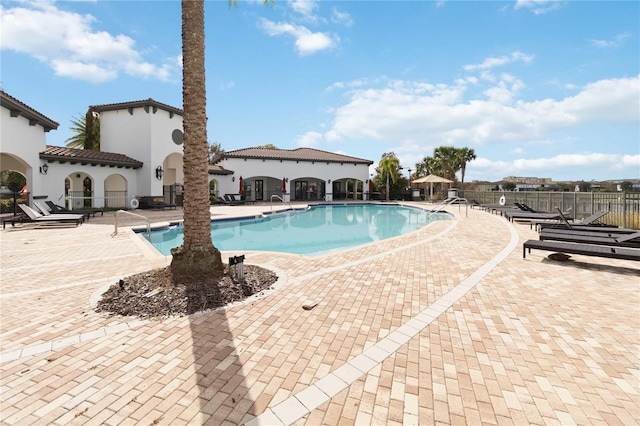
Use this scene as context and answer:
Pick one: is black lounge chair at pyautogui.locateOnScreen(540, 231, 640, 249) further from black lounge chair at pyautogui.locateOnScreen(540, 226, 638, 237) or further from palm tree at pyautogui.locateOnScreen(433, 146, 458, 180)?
palm tree at pyautogui.locateOnScreen(433, 146, 458, 180)

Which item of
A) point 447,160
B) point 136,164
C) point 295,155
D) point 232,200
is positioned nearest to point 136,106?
point 136,164

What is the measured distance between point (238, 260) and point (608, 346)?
533 centimetres

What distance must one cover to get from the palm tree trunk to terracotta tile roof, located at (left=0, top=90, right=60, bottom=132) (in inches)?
577

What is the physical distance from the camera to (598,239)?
7.14 meters

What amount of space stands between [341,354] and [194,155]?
4.27 meters

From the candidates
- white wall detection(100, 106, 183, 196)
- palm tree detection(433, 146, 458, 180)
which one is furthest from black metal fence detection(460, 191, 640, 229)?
white wall detection(100, 106, 183, 196)

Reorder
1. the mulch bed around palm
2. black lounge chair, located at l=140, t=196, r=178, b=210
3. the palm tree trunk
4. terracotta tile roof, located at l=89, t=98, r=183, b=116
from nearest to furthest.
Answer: the mulch bed around palm → the palm tree trunk → terracotta tile roof, located at l=89, t=98, r=183, b=116 → black lounge chair, located at l=140, t=196, r=178, b=210

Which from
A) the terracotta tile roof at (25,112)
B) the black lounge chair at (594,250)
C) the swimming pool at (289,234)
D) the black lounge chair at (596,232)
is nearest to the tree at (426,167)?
the swimming pool at (289,234)

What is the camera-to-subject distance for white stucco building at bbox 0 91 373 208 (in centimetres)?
1597

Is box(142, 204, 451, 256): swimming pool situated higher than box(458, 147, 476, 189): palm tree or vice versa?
box(458, 147, 476, 189): palm tree

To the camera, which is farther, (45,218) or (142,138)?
(142,138)

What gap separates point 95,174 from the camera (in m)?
20.0

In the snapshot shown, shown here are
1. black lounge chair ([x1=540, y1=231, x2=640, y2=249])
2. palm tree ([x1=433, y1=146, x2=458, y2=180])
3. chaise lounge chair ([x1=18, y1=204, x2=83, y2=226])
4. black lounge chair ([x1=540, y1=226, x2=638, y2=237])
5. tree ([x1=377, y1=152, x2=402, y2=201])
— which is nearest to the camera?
black lounge chair ([x1=540, y1=231, x2=640, y2=249])

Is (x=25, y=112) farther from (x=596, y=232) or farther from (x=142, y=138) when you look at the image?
(x=596, y=232)
